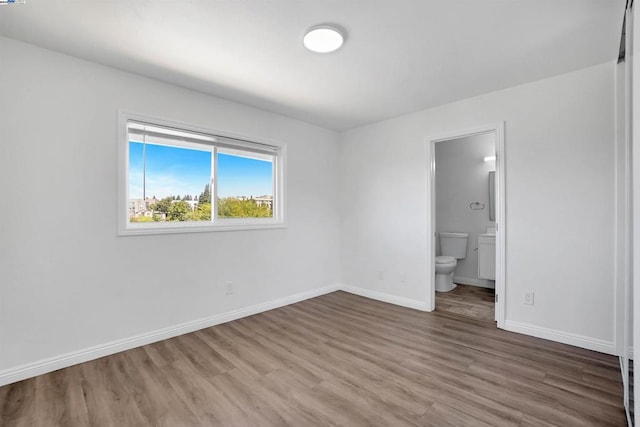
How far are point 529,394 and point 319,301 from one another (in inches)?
97.7

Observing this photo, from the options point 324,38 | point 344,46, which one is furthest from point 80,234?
point 344,46

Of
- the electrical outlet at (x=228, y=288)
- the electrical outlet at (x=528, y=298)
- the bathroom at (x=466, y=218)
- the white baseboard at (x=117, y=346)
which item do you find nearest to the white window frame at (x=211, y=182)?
the electrical outlet at (x=228, y=288)

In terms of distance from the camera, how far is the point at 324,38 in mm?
2090

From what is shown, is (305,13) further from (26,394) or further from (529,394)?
(26,394)

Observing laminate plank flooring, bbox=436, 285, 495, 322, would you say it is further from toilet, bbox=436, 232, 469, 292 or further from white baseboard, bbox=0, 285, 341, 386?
white baseboard, bbox=0, 285, 341, 386

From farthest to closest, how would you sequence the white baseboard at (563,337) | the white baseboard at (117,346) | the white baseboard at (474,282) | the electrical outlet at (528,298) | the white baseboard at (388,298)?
the white baseboard at (474,282) < the white baseboard at (388,298) < the electrical outlet at (528,298) < the white baseboard at (563,337) < the white baseboard at (117,346)

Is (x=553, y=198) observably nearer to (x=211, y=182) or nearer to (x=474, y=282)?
(x=474, y=282)

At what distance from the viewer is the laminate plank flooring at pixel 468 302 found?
3481 mm

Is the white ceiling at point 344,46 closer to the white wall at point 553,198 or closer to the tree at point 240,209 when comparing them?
the white wall at point 553,198

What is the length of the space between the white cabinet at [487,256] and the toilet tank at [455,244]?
0.38m

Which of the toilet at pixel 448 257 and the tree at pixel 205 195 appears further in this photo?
the toilet at pixel 448 257

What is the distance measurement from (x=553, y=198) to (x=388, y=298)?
2.16 metres

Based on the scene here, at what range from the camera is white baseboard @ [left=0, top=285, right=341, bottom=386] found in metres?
2.14

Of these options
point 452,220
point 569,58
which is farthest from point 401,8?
point 452,220
